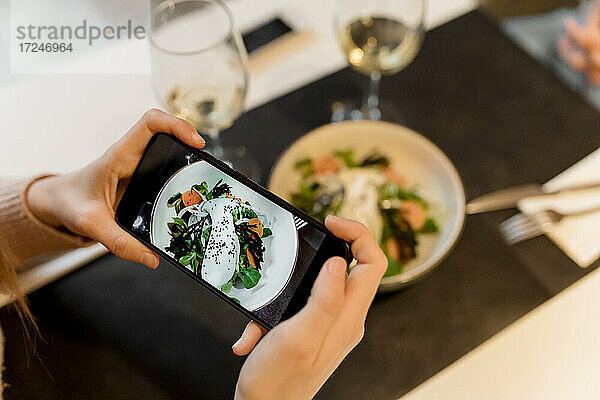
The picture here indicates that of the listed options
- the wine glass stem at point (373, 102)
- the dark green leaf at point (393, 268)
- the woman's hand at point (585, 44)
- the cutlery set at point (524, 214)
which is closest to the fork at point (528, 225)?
the cutlery set at point (524, 214)

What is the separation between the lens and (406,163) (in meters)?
0.83

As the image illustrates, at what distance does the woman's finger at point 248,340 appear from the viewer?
1.89ft

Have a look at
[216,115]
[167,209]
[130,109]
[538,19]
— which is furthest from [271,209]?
[538,19]

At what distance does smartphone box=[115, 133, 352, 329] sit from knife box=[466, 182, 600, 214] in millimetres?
356

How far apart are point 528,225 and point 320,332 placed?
42 centimetres

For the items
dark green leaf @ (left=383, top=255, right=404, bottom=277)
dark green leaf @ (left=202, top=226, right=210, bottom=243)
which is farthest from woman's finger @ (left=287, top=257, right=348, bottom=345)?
dark green leaf @ (left=383, top=255, right=404, bottom=277)

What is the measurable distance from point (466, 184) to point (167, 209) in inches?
17.8

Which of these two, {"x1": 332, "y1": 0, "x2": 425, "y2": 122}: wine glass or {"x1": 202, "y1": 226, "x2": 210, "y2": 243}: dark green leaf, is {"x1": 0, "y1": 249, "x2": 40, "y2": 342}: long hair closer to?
{"x1": 202, "y1": 226, "x2": 210, "y2": 243}: dark green leaf

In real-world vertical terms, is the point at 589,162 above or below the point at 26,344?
above

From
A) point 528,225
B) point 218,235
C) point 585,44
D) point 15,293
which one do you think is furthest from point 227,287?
point 585,44

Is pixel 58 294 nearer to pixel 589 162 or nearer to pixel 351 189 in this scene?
pixel 351 189

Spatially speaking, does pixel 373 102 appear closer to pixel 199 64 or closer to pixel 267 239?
pixel 199 64

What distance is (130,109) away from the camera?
37.6 inches

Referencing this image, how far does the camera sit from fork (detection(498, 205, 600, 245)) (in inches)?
31.4
